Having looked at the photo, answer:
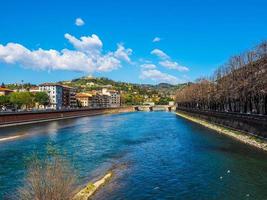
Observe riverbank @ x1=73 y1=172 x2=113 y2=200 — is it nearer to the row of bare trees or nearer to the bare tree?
the bare tree

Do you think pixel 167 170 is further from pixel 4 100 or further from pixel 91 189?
pixel 4 100

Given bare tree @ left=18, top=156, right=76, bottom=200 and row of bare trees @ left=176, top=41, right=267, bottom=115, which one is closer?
bare tree @ left=18, top=156, right=76, bottom=200

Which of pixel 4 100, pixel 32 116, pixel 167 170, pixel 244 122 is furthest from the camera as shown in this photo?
pixel 4 100

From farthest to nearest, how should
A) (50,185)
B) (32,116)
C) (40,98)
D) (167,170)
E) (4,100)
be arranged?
(40,98), (4,100), (32,116), (167,170), (50,185)

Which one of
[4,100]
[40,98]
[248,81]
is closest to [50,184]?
[248,81]

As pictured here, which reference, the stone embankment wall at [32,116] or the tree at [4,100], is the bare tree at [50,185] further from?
the tree at [4,100]

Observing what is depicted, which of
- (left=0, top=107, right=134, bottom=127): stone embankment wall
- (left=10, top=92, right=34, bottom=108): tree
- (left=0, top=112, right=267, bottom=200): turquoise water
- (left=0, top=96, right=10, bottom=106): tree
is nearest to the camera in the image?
(left=0, top=112, right=267, bottom=200): turquoise water

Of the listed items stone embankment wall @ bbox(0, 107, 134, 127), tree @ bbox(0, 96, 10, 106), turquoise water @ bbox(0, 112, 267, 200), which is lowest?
turquoise water @ bbox(0, 112, 267, 200)

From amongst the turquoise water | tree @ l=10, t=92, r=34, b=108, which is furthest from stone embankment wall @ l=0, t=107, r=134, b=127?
the turquoise water

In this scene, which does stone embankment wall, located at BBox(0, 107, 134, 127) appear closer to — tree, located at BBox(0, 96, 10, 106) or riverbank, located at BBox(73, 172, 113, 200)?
tree, located at BBox(0, 96, 10, 106)

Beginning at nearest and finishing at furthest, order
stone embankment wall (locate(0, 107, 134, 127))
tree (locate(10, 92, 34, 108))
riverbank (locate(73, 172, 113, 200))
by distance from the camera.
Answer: riverbank (locate(73, 172, 113, 200)) < stone embankment wall (locate(0, 107, 134, 127)) < tree (locate(10, 92, 34, 108))

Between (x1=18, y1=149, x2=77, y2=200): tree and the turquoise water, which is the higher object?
(x1=18, y1=149, x2=77, y2=200): tree

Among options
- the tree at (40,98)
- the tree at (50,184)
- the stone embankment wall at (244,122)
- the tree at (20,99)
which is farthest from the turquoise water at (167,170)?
the tree at (40,98)

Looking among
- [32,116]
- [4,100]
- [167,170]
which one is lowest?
Answer: [167,170]
